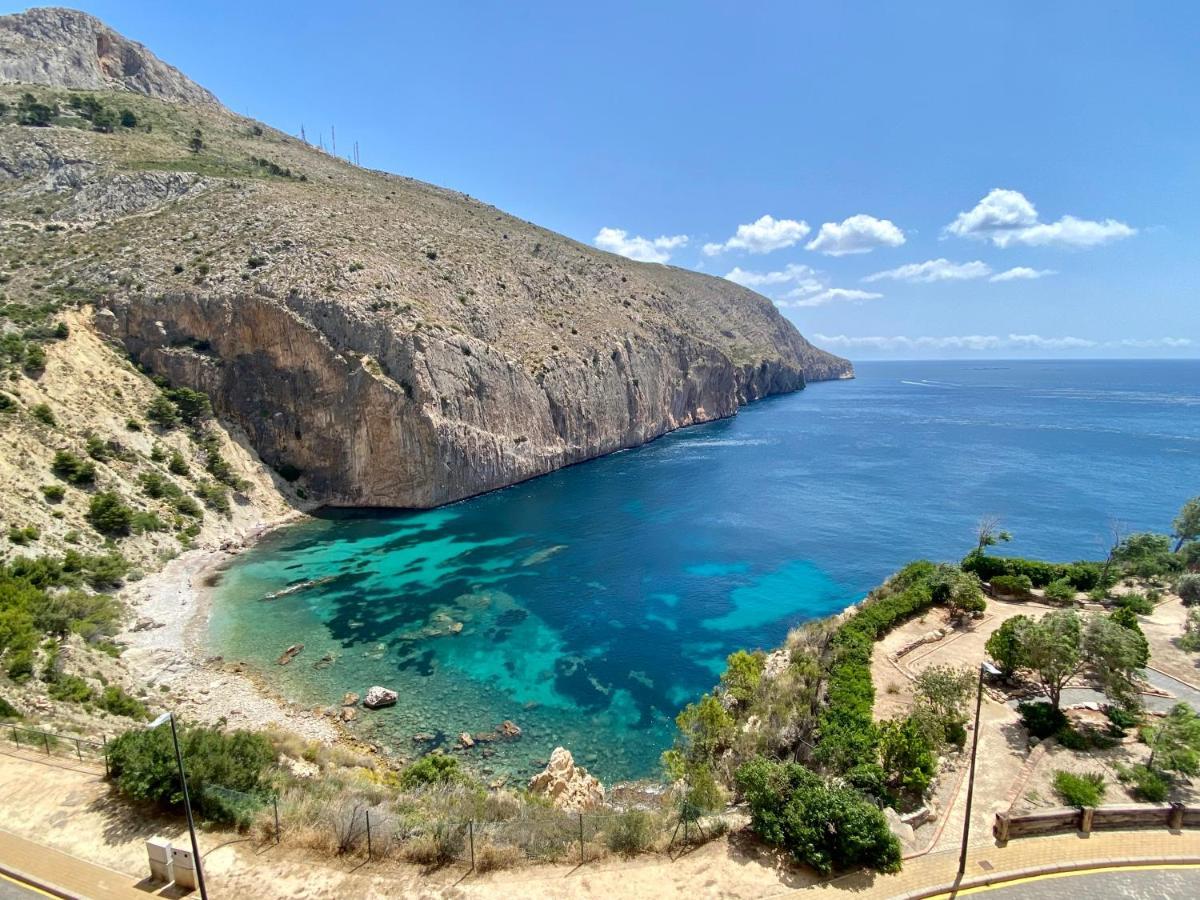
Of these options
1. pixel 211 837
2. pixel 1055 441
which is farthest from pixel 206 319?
pixel 1055 441

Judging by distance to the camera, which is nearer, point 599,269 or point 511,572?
point 511,572

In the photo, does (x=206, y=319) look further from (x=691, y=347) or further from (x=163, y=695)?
(x=691, y=347)

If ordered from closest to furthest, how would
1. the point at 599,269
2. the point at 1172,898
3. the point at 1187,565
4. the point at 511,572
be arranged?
the point at 1172,898
the point at 1187,565
the point at 511,572
the point at 599,269

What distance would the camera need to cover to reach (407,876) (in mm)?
11797

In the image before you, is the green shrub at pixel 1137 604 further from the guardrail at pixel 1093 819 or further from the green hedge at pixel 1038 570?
the guardrail at pixel 1093 819

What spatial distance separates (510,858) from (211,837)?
20.9 feet

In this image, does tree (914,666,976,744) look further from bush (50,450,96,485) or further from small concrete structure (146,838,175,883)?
bush (50,450,96,485)

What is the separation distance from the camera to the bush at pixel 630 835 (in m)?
12.7

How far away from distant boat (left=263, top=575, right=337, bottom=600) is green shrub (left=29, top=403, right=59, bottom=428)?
1850cm

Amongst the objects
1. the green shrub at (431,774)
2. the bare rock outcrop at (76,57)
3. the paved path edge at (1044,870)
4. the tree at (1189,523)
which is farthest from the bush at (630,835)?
the bare rock outcrop at (76,57)

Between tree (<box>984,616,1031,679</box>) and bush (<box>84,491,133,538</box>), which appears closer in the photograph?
tree (<box>984,616,1031,679</box>)

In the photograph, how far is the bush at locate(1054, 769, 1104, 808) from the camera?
13.3m

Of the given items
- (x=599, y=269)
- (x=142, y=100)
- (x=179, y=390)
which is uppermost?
(x=142, y=100)

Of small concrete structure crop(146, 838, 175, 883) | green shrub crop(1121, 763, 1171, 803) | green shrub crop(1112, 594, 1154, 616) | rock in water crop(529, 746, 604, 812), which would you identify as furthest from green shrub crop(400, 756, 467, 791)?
green shrub crop(1112, 594, 1154, 616)
